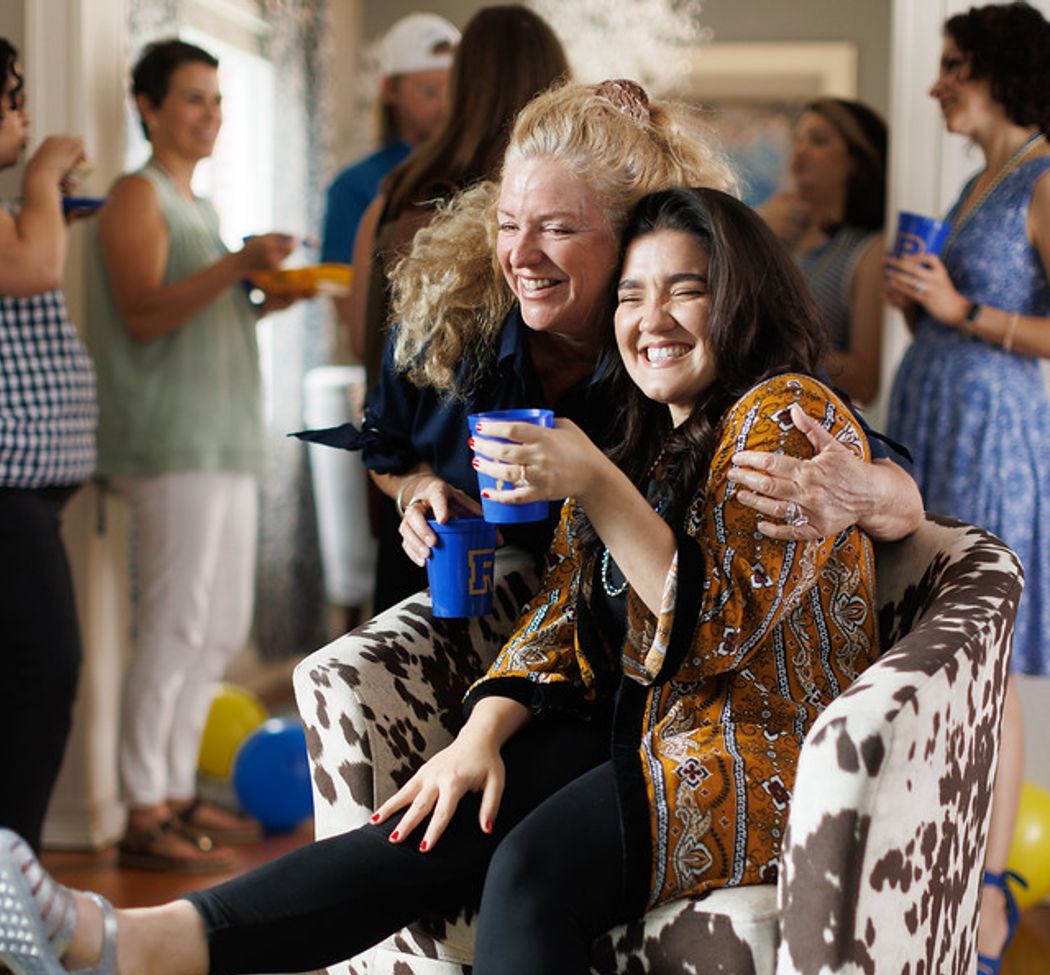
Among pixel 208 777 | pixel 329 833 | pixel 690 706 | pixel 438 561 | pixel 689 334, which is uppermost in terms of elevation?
pixel 689 334

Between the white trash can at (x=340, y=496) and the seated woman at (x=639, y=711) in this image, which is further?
the white trash can at (x=340, y=496)

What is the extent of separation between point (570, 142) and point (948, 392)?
43.9 inches

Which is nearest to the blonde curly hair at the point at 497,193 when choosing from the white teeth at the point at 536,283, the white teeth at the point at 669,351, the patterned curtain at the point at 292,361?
the white teeth at the point at 536,283

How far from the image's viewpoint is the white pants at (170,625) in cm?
300

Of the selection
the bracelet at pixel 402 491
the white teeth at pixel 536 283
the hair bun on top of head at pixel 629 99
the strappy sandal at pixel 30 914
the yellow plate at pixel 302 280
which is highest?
the hair bun on top of head at pixel 629 99

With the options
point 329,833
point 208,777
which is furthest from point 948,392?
point 208,777

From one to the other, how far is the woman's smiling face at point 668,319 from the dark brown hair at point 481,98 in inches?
33.7

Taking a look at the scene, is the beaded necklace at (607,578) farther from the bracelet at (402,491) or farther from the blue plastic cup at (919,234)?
the blue plastic cup at (919,234)

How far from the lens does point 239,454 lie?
122 inches

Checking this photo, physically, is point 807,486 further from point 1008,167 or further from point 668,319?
point 1008,167

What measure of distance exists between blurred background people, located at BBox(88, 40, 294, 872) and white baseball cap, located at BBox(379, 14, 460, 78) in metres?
0.48

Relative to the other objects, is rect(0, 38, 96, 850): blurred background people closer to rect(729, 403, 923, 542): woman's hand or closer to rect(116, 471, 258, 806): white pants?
rect(116, 471, 258, 806): white pants

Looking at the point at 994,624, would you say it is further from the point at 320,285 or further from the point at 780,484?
the point at 320,285

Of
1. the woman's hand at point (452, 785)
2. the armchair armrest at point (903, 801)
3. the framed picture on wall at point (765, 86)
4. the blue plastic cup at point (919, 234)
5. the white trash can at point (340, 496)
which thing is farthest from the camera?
the framed picture on wall at point (765, 86)
